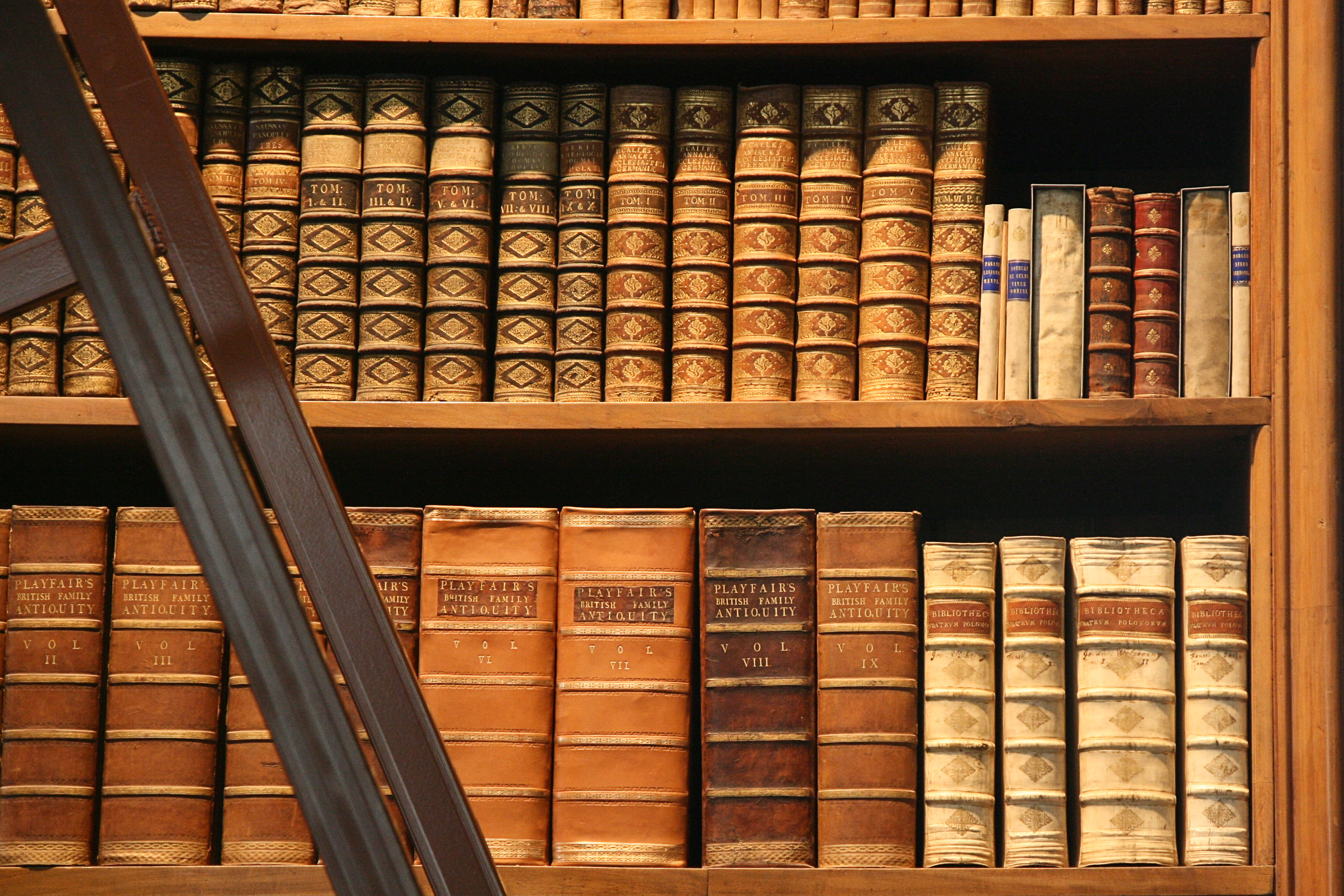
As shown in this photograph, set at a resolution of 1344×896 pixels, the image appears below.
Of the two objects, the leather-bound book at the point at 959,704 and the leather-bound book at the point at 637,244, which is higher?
the leather-bound book at the point at 637,244

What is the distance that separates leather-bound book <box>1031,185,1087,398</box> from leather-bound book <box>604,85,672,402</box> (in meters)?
0.34

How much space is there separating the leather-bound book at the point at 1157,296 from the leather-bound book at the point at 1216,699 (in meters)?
0.15

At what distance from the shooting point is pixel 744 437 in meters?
1.12

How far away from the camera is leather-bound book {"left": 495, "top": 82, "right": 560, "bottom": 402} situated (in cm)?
113

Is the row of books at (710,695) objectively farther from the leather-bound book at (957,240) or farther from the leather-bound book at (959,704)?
the leather-bound book at (957,240)

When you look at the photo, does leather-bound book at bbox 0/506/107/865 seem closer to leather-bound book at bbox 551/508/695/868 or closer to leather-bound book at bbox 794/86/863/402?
leather-bound book at bbox 551/508/695/868

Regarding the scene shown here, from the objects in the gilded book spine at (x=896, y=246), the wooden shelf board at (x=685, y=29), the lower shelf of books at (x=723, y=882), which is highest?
the wooden shelf board at (x=685, y=29)

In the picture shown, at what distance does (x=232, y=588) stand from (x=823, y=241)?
0.78m

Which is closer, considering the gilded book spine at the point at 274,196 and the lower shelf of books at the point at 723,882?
the lower shelf of books at the point at 723,882

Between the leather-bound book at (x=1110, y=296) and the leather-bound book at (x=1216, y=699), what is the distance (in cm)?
16

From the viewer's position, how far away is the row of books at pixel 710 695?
1058 millimetres

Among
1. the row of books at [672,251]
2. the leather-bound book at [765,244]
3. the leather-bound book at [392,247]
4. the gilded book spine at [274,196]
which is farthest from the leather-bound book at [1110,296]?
the gilded book spine at [274,196]

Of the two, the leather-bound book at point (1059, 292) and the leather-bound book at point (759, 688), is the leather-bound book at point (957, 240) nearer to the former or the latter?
the leather-bound book at point (1059, 292)

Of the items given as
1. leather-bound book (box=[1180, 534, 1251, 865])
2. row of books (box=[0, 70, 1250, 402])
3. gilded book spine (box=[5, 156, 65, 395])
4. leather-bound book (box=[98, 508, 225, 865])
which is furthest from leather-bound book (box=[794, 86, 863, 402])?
gilded book spine (box=[5, 156, 65, 395])
